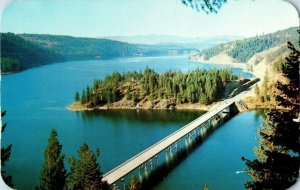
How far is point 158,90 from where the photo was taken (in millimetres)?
10016

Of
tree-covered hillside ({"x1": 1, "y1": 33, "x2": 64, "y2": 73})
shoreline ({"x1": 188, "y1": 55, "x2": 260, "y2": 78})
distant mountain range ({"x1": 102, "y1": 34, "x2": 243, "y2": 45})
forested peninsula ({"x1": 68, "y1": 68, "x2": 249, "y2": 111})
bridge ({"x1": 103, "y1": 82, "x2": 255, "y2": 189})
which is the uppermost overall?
distant mountain range ({"x1": 102, "y1": 34, "x2": 243, "y2": 45})

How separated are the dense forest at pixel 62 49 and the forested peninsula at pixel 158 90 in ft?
2.10

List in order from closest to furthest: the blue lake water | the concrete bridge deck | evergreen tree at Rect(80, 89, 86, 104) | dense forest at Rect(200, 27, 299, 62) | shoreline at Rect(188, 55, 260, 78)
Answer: dense forest at Rect(200, 27, 299, 62) < the blue lake water < evergreen tree at Rect(80, 89, 86, 104) < shoreline at Rect(188, 55, 260, 78) < the concrete bridge deck

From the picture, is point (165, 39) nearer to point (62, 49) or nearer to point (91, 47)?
point (91, 47)

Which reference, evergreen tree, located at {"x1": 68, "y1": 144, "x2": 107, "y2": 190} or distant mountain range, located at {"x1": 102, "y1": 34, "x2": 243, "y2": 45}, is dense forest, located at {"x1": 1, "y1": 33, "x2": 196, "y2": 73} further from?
evergreen tree, located at {"x1": 68, "y1": 144, "x2": 107, "y2": 190}

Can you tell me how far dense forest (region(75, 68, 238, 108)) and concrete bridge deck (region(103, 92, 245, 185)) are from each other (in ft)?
1.33

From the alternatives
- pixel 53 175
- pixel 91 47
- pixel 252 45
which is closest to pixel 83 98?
pixel 91 47

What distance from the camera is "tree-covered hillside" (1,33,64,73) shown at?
541 centimetres

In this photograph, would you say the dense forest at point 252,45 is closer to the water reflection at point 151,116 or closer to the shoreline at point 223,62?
the shoreline at point 223,62

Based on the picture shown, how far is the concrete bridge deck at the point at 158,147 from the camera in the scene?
769 centimetres

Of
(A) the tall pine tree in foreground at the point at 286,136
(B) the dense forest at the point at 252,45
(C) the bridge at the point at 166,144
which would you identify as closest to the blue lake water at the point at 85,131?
(C) the bridge at the point at 166,144

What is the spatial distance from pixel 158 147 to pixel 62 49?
395 cm

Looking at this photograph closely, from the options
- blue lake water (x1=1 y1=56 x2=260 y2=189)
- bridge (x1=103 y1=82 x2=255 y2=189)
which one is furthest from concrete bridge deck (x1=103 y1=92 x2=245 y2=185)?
blue lake water (x1=1 y1=56 x2=260 y2=189)

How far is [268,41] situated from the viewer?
21.3 feet
